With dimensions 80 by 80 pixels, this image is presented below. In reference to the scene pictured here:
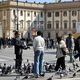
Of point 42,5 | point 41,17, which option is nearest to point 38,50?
point 41,17

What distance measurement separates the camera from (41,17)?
345 feet

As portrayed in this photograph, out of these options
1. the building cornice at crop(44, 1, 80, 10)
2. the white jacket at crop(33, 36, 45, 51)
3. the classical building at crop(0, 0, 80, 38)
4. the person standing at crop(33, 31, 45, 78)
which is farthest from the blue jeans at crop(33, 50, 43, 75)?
the building cornice at crop(44, 1, 80, 10)

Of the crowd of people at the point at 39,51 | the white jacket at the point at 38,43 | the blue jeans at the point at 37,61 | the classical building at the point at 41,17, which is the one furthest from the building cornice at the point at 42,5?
the white jacket at the point at 38,43

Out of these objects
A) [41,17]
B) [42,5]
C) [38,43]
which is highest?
[42,5]

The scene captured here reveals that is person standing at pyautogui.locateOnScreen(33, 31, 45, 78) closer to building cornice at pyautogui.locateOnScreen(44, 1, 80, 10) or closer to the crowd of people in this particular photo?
the crowd of people

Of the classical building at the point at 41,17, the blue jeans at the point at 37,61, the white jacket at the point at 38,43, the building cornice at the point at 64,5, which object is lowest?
the blue jeans at the point at 37,61

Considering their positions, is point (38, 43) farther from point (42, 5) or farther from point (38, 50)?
point (42, 5)

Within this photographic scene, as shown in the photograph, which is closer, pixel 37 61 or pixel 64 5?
pixel 37 61

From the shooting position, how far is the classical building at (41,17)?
96556 mm

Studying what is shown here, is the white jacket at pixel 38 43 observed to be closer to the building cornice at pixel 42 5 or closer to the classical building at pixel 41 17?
the classical building at pixel 41 17

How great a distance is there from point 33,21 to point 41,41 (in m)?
86.3

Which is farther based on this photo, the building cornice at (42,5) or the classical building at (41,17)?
the building cornice at (42,5)

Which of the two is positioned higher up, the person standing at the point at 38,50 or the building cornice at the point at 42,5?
the building cornice at the point at 42,5

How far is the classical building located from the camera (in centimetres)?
9656
